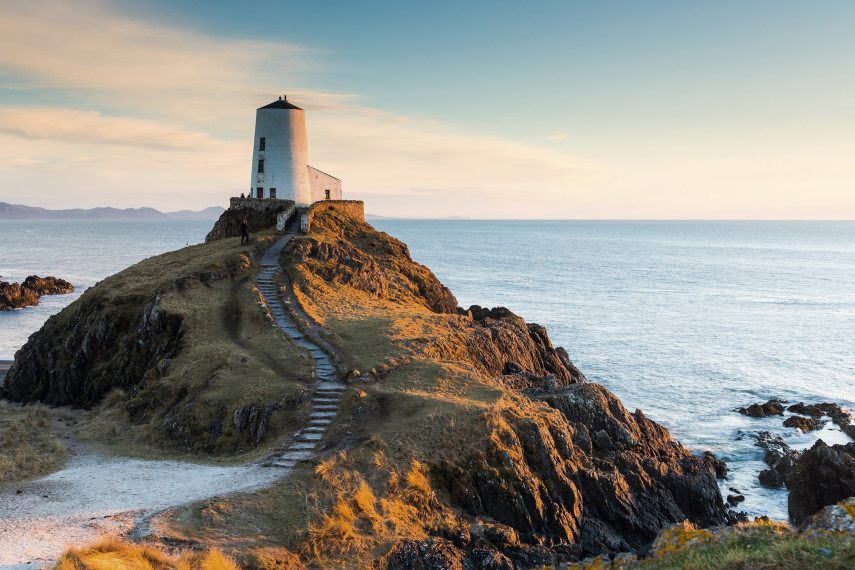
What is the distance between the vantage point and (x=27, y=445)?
21984 mm

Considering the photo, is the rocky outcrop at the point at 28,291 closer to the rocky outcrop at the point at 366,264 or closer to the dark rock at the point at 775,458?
the rocky outcrop at the point at 366,264

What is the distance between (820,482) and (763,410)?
16.5 meters

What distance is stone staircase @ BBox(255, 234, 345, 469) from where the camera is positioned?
20.4m

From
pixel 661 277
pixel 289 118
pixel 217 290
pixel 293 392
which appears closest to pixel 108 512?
pixel 293 392

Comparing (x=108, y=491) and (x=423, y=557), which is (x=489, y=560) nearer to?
(x=423, y=557)

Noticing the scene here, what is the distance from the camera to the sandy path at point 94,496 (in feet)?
47.7

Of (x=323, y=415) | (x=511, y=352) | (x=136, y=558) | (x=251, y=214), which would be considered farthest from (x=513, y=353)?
(x=251, y=214)

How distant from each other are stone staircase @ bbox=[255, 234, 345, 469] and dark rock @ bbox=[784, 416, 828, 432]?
98.1ft

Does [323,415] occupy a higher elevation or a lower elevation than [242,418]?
higher

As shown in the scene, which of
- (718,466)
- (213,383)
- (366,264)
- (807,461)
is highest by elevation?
(366,264)

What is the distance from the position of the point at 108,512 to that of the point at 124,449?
286 inches

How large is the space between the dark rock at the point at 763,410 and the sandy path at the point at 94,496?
33751mm

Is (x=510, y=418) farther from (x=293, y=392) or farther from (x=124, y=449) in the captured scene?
(x=124, y=449)

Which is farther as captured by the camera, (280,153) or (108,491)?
(280,153)
